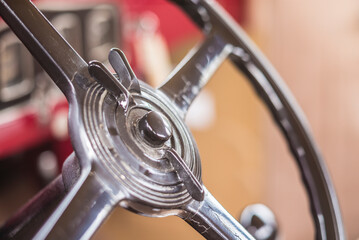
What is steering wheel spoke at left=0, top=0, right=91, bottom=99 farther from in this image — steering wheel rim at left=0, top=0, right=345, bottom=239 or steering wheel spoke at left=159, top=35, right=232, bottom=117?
steering wheel spoke at left=159, top=35, right=232, bottom=117

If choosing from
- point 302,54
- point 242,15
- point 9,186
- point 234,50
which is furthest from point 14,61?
point 302,54

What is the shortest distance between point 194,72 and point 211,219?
0.19 meters

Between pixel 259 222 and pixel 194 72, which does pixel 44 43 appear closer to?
pixel 194 72

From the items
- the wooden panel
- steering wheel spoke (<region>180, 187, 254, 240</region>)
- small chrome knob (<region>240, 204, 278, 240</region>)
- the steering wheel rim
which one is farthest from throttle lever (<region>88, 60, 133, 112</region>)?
the wooden panel

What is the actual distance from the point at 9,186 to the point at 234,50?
1.51 m

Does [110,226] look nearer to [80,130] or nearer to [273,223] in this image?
[273,223]

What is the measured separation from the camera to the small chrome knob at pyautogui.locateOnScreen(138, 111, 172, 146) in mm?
419

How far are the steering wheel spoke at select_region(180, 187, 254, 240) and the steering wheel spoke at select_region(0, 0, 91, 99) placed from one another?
15cm

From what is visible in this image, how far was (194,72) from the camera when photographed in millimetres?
587

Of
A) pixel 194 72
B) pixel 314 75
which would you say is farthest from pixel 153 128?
pixel 314 75

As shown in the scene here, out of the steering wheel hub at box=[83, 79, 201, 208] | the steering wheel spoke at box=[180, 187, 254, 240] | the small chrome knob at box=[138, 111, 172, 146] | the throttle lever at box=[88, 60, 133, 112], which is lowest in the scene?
the steering wheel spoke at box=[180, 187, 254, 240]

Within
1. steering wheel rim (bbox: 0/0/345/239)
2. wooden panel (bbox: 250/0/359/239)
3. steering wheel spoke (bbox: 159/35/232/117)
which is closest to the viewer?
steering wheel rim (bbox: 0/0/345/239)

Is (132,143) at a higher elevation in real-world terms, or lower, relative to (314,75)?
higher

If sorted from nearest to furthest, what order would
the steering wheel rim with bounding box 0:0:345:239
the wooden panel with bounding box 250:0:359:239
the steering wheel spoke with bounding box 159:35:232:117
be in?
the steering wheel rim with bounding box 0:0:345:239 < the steering wheel spoke with bounding box 159:35:232:117 < the wooden panel with bounding box 250:0:359:239
